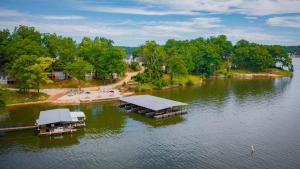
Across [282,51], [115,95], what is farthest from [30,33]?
[282,51]

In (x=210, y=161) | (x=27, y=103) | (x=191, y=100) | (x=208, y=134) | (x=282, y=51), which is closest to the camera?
(x=210, y=161)

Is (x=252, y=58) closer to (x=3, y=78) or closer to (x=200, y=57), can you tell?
(x=200, y=57)

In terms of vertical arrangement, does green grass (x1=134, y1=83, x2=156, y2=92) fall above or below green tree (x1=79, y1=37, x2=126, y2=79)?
below

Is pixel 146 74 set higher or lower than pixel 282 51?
lower

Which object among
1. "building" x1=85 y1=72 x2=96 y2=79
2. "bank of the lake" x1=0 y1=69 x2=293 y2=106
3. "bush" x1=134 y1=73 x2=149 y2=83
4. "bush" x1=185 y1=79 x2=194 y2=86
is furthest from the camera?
"bush" x1=185 y1=79 x2=194 y2=86

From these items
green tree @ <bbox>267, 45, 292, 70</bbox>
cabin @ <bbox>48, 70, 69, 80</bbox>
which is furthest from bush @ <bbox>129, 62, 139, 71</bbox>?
green tree @ <bbox>267, 45, 292, 70</bbox>

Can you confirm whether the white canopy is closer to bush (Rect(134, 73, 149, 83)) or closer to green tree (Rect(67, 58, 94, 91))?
green tree (Rect(67, 58, 94, 91))

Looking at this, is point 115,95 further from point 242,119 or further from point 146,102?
point 242,119

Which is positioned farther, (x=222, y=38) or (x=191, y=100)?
(x=222, y=38)
